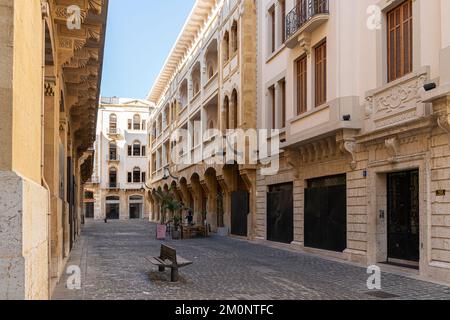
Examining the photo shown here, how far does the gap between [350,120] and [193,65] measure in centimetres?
2259

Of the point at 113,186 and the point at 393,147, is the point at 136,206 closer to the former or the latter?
the point at 113,186

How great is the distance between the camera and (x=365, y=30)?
15.7m

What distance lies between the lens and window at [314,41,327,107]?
17781mm

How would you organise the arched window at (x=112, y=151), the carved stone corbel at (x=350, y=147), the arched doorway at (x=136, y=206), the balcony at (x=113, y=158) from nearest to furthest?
the carved stone corbel at (x=350, y=147), the balcony at (x=113, y=158), the arched window at (x=112, y=151), the arched doorway at (x=136, y=206)

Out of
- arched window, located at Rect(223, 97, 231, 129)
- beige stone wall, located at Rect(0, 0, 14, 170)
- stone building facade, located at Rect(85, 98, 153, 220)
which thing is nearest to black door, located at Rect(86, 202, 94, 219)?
stone building facade, located at Rect(85, 98, 153, 220)

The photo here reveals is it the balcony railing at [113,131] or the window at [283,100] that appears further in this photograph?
the balcony railing at [113,131]

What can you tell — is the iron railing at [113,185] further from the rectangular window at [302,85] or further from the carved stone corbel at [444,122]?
the carved stone corbel at [444,122]

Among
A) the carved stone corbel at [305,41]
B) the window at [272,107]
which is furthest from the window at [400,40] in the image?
the window at [272,107]

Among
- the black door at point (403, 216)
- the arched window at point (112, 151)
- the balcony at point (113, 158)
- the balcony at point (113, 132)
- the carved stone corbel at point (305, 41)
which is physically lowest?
the black door at point (403, 216)

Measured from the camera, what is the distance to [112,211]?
7094 cm

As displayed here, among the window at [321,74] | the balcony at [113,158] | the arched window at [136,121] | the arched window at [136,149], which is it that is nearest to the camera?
the window at [321,74]

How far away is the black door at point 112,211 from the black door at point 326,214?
178 ft

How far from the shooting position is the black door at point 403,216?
13531 mm

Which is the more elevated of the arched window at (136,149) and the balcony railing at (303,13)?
the balcony railing at (303,13)
